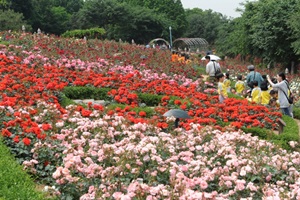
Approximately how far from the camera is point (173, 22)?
201 ft

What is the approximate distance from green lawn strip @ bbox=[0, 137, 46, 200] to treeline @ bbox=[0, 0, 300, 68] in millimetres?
20381

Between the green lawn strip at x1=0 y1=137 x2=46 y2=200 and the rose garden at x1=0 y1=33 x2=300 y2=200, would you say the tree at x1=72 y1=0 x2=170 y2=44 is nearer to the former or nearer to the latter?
the rose garden at x1=0 y1=33 x2=300 y2=200

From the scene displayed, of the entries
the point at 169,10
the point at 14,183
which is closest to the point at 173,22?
the point at 169,10

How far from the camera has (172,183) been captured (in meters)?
4.09

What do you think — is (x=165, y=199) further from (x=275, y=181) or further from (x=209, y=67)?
(x=209, y=67)

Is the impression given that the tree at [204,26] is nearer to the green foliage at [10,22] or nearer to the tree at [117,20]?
the tree at [117,20]

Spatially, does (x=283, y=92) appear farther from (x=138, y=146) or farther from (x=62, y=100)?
(x=138, y=146)

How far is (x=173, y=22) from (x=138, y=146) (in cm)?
5746

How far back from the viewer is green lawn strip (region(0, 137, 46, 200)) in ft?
13.7

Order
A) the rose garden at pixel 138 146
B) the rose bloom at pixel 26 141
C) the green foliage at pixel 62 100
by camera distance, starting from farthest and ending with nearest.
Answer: the green foliage at pixel 62 100 < the rose bloom at pixel 26 141 < the rose garden at pixel 138 146

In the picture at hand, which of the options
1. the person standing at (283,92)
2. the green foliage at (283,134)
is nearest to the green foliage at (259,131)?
the green foliage at (283,134)

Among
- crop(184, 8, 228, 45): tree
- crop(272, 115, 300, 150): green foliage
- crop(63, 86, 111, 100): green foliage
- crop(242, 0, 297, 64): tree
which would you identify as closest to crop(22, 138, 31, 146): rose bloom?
crop(272, 115, 300, 150): green foliage

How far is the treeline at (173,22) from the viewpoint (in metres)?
27.2

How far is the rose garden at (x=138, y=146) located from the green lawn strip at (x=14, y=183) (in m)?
0.18
